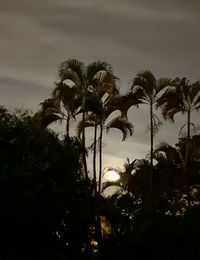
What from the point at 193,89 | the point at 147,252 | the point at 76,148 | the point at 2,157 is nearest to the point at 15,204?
the point at 2,157

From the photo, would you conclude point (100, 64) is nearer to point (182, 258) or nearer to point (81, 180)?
point (81, 180)

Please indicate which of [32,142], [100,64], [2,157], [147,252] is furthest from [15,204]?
[100,64]

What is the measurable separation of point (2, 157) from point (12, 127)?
1714 millimetres

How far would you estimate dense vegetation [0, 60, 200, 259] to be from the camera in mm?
18953

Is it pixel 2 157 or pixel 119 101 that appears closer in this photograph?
pixel 2 157

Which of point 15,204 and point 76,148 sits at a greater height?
point 76,148

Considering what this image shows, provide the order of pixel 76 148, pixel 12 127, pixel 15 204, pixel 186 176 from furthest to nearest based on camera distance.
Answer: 1. pixel 186 176
2. pixel 76 148
3. pixel 12 127
4. pixel 15 204

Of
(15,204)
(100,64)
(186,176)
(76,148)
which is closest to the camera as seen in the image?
(15,204)

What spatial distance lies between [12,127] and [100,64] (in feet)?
17.5

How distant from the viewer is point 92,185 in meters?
22.4

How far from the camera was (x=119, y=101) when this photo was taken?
2452 centimetres

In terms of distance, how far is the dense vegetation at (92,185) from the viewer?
1895 centimetres

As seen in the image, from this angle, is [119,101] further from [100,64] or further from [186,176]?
[186,176]

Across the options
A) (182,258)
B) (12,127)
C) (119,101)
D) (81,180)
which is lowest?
(182,258)
